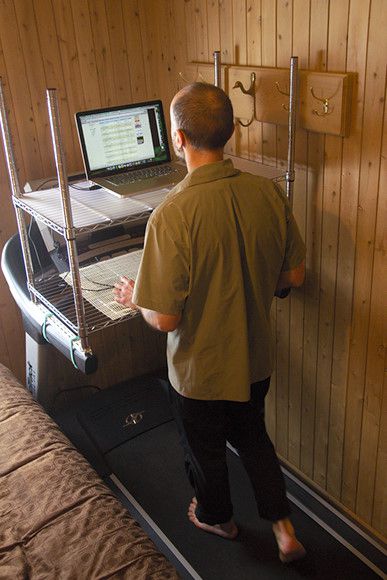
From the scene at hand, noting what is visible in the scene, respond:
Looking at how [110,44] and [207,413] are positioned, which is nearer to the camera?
[207,413]

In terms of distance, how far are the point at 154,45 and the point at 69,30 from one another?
15.6 inches

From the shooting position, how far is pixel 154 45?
109 inches

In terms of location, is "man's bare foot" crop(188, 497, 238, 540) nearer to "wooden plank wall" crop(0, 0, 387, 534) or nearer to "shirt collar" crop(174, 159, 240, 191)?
"wooden plank wall" crop(0, 0, 387, 534)

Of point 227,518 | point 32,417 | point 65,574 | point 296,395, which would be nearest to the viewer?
point 65,574

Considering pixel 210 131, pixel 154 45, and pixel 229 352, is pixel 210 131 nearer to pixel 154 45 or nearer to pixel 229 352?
pixel 229 352

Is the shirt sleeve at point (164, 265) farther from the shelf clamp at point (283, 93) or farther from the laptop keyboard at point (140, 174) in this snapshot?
the shelf clamp at point (283, 93)

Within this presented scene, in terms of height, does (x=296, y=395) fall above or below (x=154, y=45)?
below

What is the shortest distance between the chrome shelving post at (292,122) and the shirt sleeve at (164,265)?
24.2 inches

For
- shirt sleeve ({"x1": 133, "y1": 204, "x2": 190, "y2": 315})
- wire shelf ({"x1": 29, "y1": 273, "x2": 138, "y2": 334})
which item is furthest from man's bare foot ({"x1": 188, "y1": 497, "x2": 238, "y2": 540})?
shirt sleeve ({"x1": 133, "y1": 204, "x2": 190, "y2": 315})

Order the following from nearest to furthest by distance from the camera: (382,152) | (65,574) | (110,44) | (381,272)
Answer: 1. (65,574)
2. (382,152)
3. (381,272)
4. (110,44)

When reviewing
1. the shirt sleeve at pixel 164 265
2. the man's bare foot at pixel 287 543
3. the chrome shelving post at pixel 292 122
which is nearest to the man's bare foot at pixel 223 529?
the man's bare foot at pixel 287 543

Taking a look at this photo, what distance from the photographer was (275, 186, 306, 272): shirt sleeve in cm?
185

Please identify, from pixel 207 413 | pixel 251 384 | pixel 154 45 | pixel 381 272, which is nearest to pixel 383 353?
pixel 381 272

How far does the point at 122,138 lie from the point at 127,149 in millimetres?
44
